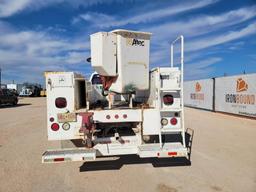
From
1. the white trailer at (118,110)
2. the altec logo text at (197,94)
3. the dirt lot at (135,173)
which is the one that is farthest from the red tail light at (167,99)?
the altec logo text at (197,94)

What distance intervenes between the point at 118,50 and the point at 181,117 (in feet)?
6.29

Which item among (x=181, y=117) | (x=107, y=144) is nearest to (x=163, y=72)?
(x=181, y=117)

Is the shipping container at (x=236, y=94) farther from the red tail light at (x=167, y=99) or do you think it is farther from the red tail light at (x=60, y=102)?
the red tail light at (x=60, y=102)

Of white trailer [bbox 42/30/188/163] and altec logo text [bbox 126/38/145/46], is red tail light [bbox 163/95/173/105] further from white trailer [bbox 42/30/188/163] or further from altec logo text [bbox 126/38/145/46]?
altec logo text [bbox 126/38/145/46]

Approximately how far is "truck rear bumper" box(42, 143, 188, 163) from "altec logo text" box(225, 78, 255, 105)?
410 inches

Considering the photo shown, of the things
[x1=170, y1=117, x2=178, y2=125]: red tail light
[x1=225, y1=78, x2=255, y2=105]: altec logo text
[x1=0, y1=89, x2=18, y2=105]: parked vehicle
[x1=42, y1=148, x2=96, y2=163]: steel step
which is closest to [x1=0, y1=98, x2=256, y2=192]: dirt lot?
[x1=42, y1=148, x2=96, y2=163]: steel step

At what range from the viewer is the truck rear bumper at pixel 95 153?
16.4 feet

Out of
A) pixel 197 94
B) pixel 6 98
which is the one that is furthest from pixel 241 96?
pixel 6 98

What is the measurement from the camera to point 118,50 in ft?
18.4

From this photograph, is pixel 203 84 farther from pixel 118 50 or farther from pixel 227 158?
pixel 118 50

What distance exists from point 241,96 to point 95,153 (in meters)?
12.3

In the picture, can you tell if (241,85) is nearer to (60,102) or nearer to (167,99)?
(167,99)

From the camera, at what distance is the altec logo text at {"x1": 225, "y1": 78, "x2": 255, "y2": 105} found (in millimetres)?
14273

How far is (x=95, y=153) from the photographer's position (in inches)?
201
